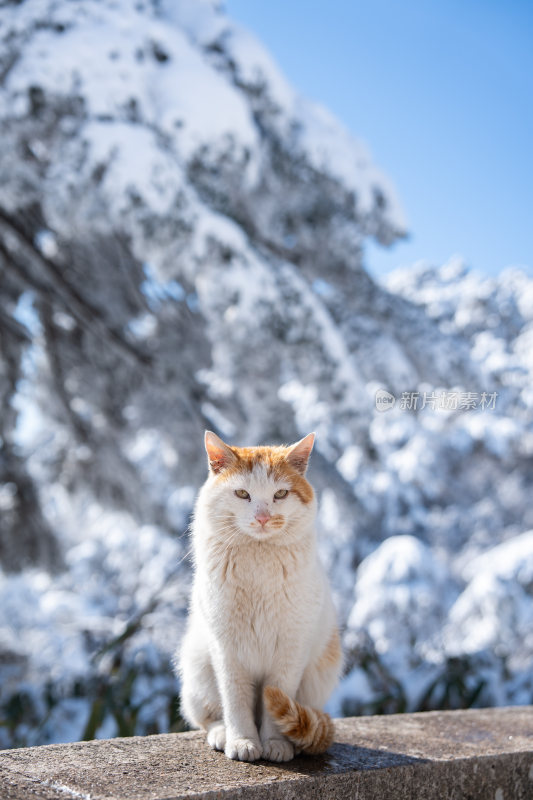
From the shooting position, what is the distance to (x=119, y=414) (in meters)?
4.25

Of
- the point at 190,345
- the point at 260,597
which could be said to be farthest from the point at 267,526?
the point at 190,345

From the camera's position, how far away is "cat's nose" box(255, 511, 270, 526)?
1.14 meters

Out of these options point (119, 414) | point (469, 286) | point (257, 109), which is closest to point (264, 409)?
point (119, 414)

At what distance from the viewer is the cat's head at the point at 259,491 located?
1159 millimetres

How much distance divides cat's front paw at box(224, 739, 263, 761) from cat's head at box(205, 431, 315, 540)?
362 millimetres

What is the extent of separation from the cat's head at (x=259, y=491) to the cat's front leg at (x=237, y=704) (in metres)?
0.24

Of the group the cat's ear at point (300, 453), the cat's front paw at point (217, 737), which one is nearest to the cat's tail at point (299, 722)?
the cat's front paw at point (217, 737)

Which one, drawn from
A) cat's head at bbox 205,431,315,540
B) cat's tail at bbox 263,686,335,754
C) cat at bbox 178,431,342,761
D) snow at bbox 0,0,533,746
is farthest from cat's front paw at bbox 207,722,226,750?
snow at bbox 0,0,533,746

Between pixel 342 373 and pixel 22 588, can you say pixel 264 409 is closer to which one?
pixel 342 373

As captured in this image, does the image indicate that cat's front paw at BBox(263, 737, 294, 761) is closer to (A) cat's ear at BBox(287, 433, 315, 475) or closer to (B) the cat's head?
(B) the cat's head

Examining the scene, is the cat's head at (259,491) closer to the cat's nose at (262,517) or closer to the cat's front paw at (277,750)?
the cat's nose at (262,517)

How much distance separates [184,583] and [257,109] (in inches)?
103

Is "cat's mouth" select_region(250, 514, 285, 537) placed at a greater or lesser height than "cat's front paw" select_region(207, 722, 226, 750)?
greater

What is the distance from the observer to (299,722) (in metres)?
1.16
